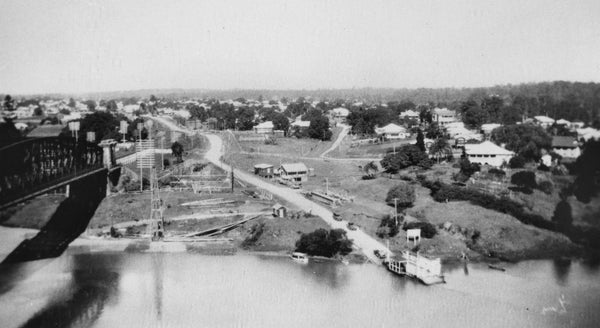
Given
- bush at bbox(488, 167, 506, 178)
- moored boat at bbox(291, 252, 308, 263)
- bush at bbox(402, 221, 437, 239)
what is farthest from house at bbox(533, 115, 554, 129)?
moored boat at bbox(291, 252, 308, 263)

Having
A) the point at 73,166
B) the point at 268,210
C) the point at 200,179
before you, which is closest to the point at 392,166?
the point at 268,210

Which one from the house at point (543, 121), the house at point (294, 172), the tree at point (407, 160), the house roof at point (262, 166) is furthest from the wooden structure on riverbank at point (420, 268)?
the house at point (543, 121)

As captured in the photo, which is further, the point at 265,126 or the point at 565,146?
the point at 265,126

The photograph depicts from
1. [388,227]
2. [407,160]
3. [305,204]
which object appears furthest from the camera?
[407,160]

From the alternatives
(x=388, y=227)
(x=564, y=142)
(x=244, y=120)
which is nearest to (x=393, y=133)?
(x=244, y=120)

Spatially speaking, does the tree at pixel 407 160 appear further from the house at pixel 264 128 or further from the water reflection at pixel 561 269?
the house at pixel 264 128

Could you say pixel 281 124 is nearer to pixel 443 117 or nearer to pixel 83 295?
pixel 443 117

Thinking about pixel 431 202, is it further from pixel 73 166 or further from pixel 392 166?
pixel 73 166
